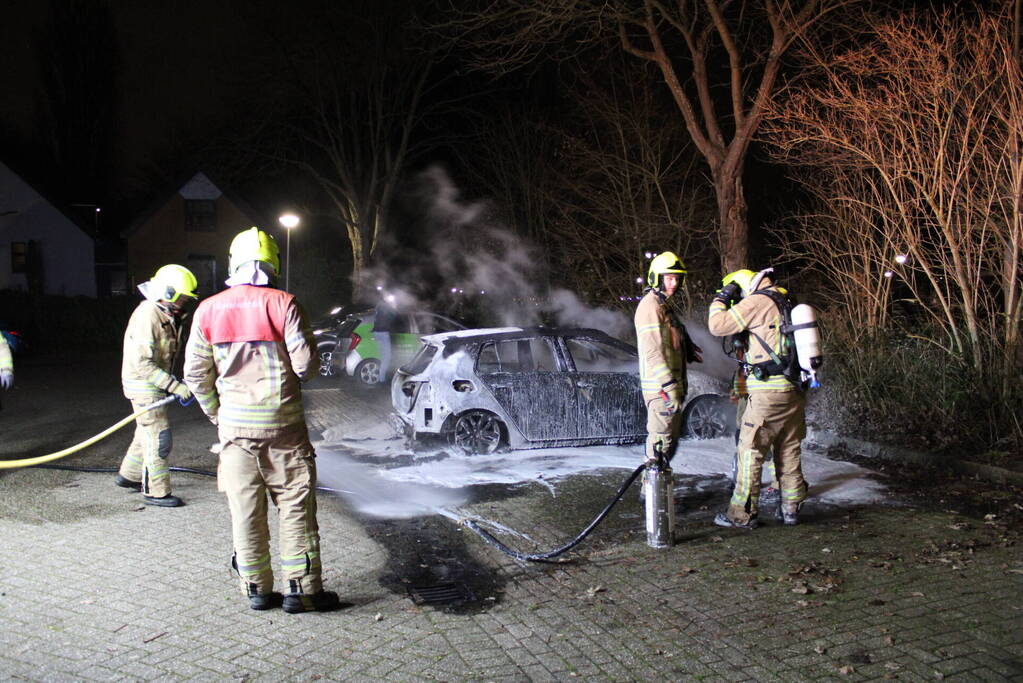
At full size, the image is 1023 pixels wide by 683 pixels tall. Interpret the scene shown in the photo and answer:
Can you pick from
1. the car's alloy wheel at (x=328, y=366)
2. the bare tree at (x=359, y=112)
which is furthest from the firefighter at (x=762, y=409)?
the bare tree at (x=359, y=112)

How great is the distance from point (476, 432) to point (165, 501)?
10.2 feet

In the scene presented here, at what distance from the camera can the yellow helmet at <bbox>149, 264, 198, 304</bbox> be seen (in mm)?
6777

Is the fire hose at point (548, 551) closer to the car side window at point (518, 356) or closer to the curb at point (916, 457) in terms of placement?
the car side window at point (518, 356)

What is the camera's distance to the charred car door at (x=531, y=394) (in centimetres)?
888

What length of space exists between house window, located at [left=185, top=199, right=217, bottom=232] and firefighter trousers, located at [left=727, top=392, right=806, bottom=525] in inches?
1488

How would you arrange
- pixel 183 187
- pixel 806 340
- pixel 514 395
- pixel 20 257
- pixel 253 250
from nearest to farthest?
pixel 253 250, pixel 806 340, pixel 514 395, pixel 20 257, pixel 183 187

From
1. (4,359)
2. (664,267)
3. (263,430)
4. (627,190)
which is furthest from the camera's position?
(627,190)

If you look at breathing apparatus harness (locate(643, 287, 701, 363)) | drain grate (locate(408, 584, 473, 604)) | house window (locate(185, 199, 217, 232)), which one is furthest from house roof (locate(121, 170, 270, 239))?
drain grate (locate(408, 584, 473, 604))

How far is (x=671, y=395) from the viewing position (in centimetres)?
656

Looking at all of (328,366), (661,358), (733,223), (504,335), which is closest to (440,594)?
(661,358)

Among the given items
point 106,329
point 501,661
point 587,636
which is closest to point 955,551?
point 587,636

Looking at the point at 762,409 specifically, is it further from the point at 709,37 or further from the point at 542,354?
the point at 709,37

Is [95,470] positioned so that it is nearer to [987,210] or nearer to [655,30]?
[987,210]

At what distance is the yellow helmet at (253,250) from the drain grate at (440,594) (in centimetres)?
200
